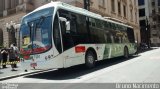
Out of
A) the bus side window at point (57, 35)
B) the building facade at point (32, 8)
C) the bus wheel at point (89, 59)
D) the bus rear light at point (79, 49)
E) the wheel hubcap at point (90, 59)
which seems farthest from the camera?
the building facade at point (32, 8)

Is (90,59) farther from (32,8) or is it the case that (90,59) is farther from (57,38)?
(32,8)

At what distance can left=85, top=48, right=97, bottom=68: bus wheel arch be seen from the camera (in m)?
14.0

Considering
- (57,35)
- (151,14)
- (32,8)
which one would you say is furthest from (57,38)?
(151,14)

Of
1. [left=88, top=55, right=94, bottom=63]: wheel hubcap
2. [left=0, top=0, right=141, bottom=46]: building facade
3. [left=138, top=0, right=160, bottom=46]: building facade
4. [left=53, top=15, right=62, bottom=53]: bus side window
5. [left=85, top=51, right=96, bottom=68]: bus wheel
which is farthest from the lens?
[left=138, top=0, right=160, bottom=46]: building facade

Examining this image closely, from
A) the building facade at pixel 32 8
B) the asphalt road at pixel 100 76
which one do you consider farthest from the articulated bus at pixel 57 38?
the building facade at pixel 32 8

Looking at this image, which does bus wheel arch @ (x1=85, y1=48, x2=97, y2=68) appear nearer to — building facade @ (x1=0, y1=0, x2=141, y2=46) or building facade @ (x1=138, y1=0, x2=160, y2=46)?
building facade @ (x1=0, y1=0, x2=141, y2=46)

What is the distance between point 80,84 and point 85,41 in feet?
15.2

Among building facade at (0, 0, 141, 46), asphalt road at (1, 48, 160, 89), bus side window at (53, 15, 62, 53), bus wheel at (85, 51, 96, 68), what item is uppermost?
building facade at (0, 0, 141, 46)

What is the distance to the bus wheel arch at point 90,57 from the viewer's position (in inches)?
551

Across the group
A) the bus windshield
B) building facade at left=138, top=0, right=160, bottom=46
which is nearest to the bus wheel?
the bus windshield

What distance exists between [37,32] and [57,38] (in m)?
1.02

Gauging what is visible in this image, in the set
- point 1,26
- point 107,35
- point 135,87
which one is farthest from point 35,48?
point 1,26

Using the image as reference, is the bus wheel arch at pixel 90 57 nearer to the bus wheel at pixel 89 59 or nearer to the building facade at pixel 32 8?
the bus wheel at pixel 89 59

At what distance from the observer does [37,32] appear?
11930 millimetres
